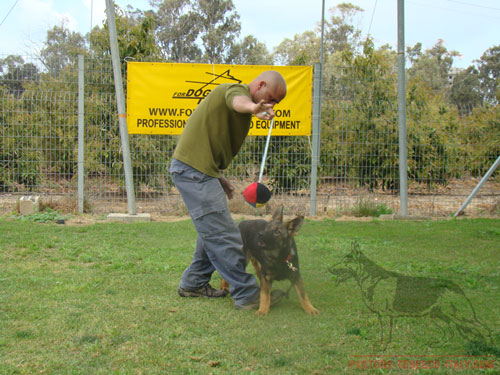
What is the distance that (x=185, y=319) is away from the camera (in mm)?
3559

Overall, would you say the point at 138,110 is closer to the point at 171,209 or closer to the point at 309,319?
the point at 171,209

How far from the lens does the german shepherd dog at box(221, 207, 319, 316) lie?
3.59 meters

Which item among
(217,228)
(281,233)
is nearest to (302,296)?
(281,233)

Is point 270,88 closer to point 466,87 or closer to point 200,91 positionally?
point 200,91

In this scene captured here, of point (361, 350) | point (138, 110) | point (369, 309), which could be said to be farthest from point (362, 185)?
point (361, 350)

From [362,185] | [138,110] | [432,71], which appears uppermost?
[432,71]

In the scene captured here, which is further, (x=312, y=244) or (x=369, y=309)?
(x=312, y=244)

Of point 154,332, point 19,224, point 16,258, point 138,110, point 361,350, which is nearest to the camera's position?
point 361,350

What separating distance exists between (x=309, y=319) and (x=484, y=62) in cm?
6051

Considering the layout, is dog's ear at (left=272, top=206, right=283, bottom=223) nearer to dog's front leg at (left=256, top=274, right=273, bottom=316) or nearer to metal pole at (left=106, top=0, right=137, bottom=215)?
dog's front leg at (left=256, top=274, right=273, bottom=316)

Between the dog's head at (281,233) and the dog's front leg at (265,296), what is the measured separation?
0.26 meters

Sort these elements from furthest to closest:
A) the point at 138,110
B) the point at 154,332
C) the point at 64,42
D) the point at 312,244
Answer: the point at 64,42 < the point at 138,110 < the point at 312,244 < the point at 154,332

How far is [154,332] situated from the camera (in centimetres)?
329

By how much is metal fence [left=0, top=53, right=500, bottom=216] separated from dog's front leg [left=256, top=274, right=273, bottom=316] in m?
5.26
